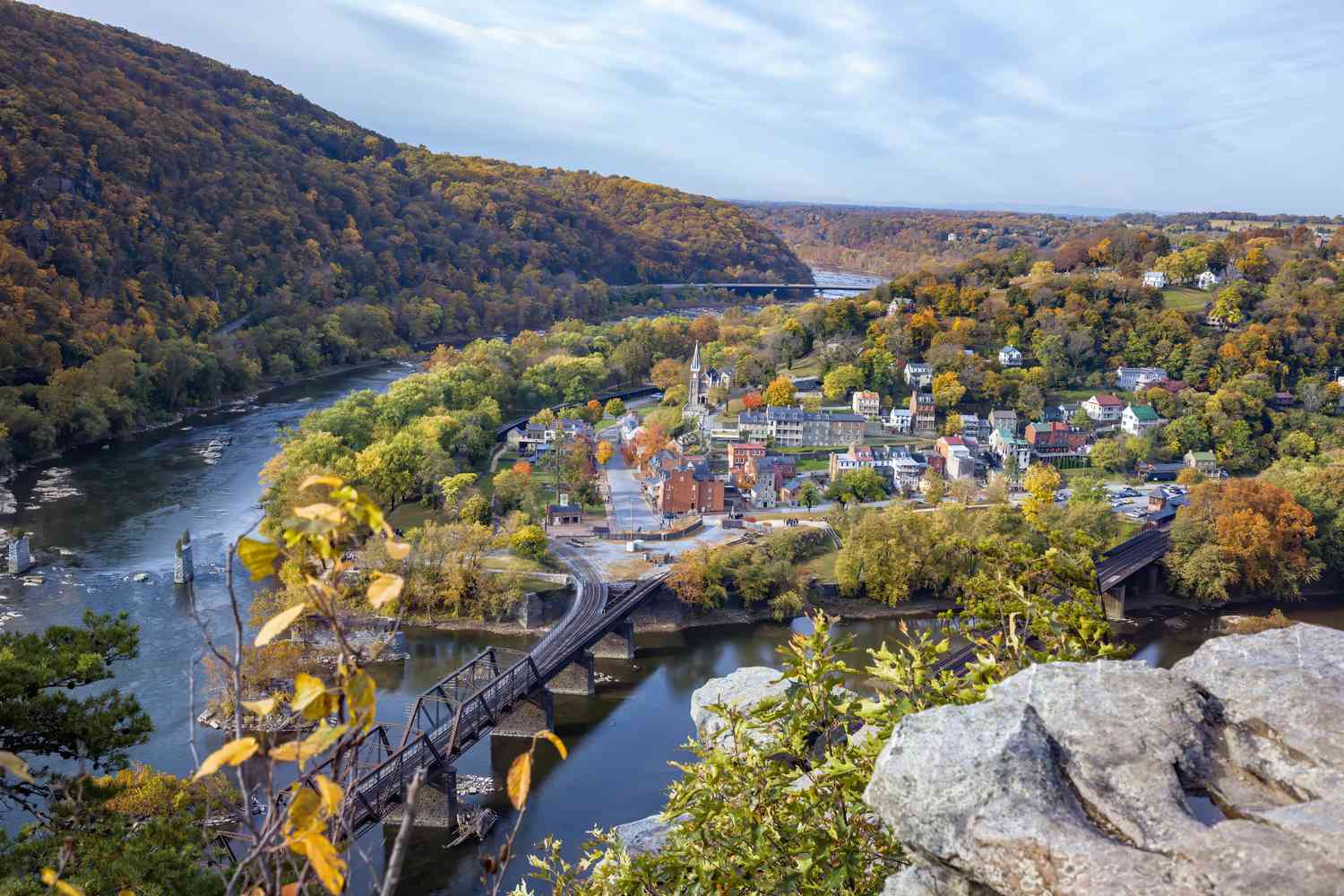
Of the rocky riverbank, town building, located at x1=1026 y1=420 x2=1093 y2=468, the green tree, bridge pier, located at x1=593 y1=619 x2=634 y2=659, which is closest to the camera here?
the rocky riverbank

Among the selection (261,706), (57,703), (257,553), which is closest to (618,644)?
(57,703)

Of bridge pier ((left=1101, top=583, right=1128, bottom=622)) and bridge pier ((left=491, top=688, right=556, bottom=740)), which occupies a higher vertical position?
bridge pier ((left=1101, top=583, right=1128, bottom=622))

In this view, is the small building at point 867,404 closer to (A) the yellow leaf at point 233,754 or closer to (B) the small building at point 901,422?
(B) the small building at point 901,422

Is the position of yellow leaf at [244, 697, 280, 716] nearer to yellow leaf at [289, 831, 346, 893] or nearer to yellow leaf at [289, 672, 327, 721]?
yellow leaf at [289, 672, 327, 721]

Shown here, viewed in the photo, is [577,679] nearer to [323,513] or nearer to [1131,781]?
[1131,781]

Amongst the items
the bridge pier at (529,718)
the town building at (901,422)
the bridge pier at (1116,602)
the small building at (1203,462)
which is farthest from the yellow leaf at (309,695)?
the small building at (1203,462)

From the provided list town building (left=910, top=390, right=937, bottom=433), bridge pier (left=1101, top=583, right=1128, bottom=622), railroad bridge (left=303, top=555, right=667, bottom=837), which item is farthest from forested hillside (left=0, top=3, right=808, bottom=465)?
bridge pier (left=1101, top=583, right=1128, bottom=622)

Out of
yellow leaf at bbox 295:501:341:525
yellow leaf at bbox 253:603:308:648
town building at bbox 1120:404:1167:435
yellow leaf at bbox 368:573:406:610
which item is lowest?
town building at bbox 1120:404:1167:435

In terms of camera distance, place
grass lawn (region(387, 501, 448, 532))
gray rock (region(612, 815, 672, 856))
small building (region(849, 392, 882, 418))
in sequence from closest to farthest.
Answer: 1. gray rock (region(612, 815, 672, 856))
2. grass lawn (region(387, 501, 448, 532))
3. small building (region(849, 392, 882, 418))
